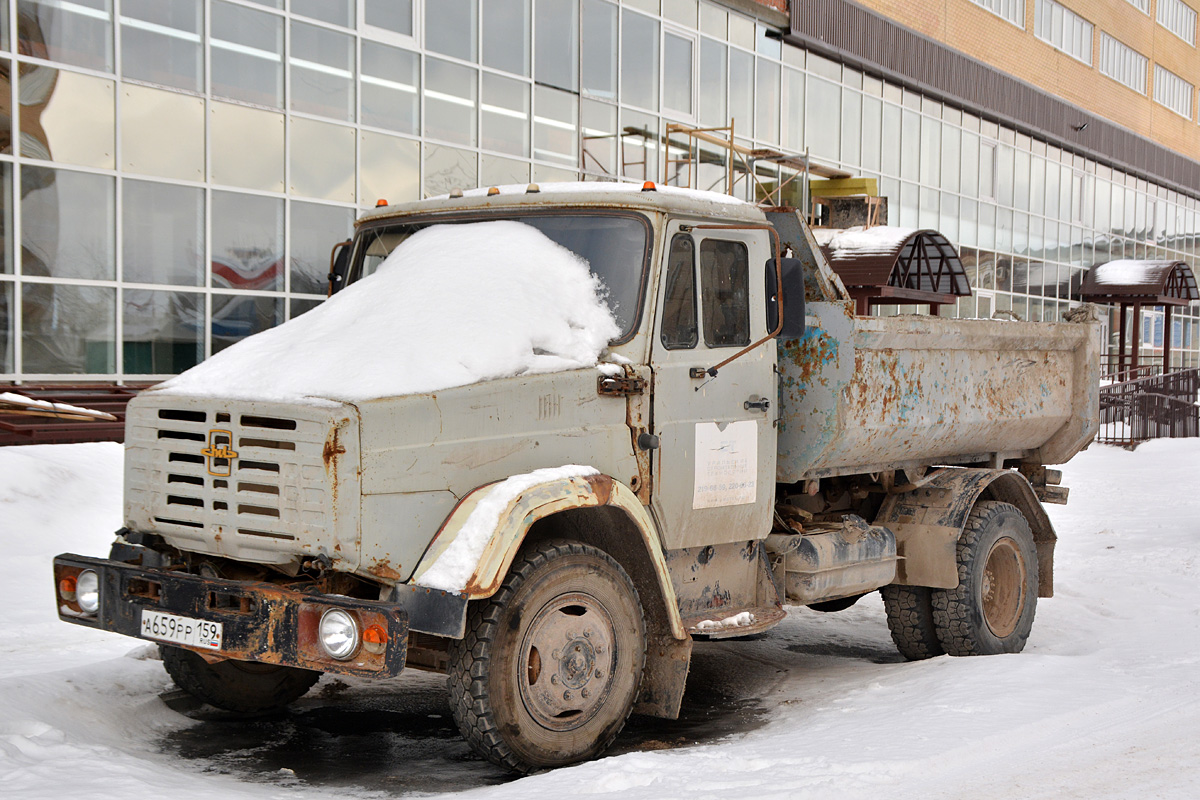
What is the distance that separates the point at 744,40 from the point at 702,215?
18.4 metres

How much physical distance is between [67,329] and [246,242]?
2.41 meters

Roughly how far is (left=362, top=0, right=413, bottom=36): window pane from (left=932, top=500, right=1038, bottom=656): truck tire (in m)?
11.0

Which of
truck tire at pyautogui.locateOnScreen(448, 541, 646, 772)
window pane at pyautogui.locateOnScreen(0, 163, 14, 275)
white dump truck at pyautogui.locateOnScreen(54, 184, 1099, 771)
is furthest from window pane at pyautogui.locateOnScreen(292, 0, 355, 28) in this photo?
truck tire at pyautogui.locateOnScreen(448, 541, 646, 772)

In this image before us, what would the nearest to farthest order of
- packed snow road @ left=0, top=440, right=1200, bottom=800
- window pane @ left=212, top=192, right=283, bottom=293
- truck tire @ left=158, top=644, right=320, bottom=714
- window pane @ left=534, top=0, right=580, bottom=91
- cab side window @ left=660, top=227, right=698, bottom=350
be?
packed snow road @ left=0, top=440, right=1200, bottom=800 < cab side window @ left=660, top=227, right=698, bottom=350 < truck tire @ left=158, top=644, right=320, bottom=714 < window pane @ left=212, top=192, right=283, bottom=293 < window pane @ left=534, top=0, right=580, bottom=91

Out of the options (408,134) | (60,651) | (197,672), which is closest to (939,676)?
(197,672)

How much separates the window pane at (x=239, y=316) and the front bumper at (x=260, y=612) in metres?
9.43

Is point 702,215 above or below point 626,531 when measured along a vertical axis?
above

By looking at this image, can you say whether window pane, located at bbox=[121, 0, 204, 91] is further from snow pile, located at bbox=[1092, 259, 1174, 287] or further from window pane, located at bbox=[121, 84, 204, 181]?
snow pile, located at bbox=[1092, 259, 1174, 287]

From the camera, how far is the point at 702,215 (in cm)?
605

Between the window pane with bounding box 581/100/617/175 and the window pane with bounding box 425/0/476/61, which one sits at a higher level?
the window pane with bounding box 425/0/476/61

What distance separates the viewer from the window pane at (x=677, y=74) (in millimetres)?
21156

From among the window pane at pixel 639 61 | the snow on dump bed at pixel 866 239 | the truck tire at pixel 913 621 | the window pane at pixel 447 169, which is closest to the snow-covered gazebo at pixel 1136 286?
the snow on dump bed at pixel 866 239

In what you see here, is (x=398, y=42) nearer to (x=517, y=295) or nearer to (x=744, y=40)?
(x=744, y=40)

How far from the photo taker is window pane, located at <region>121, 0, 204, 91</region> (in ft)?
A: 43.9
